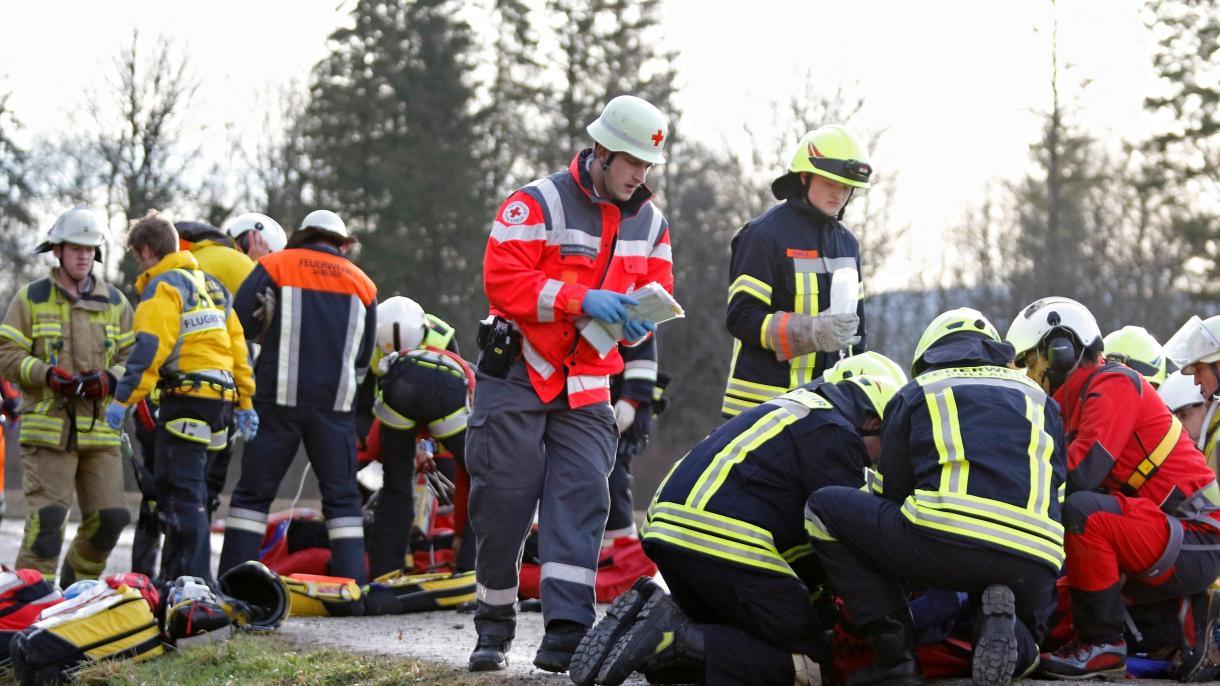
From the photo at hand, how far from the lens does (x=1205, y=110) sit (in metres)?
32.6

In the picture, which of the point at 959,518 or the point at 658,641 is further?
the point at 658,641

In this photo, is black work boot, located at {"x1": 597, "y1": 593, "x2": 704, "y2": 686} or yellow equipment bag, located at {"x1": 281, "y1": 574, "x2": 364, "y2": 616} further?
yellow equipment bag, located at {"x1": 281, "y1": 574, "x2": 364, "y2": 616}

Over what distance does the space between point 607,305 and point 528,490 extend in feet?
2.58

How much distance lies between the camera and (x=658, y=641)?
217 inches

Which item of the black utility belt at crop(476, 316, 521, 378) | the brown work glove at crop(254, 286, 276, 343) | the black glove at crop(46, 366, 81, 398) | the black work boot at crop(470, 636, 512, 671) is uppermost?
the brown work glove at crop(254, 286, 276, 343)

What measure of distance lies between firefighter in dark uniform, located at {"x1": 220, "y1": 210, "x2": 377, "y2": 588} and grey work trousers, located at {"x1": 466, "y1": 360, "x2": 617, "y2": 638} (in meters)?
2.44

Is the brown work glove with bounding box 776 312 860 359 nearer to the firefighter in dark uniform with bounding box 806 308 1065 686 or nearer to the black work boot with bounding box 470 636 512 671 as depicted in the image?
the firefighter in dark uniform with bounding box 806 308 1065 686

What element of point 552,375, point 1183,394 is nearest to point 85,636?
point 552,375

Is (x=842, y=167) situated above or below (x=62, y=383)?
above

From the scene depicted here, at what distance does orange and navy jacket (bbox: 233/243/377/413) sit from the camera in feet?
28.2

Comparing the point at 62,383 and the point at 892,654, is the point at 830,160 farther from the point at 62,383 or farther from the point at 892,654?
the point at 62,383

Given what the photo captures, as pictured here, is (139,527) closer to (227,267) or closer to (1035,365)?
(227,267)

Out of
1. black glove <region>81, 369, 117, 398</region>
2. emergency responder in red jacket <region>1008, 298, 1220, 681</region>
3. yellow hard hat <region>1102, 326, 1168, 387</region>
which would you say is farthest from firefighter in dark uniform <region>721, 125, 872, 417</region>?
black glove <region>81, 369, 117, 398</region>

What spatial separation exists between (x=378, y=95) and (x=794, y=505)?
106 feet
